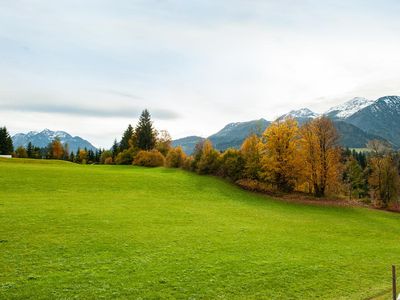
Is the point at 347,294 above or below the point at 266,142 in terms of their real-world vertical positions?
below

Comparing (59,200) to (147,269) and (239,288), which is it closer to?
(147,269)

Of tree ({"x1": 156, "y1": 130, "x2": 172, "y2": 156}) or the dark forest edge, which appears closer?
the dark forest edge

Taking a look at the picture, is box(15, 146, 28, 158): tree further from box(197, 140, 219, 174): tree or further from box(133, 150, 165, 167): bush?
box(197, 140, 219, 174): tree

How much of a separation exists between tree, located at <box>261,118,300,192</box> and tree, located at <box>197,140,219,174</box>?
12639 mm

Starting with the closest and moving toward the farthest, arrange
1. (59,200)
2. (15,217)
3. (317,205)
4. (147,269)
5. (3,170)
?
(147,269) → (15,217) → (59,200) → (3,170) → (317,205)

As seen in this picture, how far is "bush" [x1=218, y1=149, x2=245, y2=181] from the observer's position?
69.6m

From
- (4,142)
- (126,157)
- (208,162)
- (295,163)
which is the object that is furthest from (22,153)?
(295,163)

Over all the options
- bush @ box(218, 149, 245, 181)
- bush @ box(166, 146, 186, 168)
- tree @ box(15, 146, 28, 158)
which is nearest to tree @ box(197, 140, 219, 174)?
bush @ box(218, 149, 245, 181)

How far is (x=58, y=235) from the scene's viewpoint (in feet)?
92.1

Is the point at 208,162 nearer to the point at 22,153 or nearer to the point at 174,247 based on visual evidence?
the point at 174,247

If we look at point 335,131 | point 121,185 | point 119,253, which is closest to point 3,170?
point 121,185

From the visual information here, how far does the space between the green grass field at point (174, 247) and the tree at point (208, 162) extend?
72.3 feet

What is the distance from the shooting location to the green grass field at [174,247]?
20.7m

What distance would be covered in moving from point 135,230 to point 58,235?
683 cm
